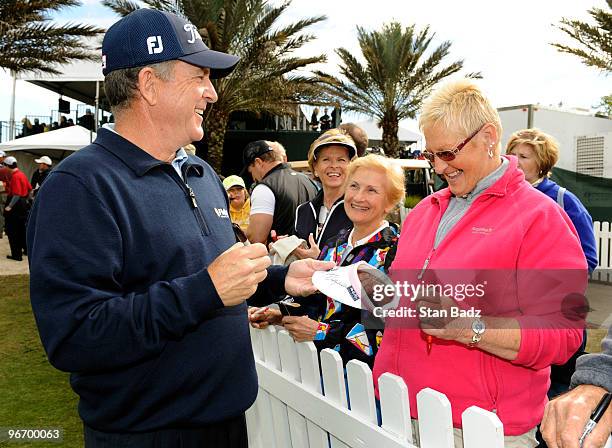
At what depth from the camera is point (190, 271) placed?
1.83 meters

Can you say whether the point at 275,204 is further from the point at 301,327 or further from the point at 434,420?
the point at 434,420

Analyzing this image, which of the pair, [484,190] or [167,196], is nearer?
[167,196]

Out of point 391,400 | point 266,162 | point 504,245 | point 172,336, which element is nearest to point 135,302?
point 172,336

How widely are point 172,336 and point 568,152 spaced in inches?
567

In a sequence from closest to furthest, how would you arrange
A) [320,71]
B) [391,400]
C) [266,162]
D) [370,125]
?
[391,400] → [266,162] → [320,71] → [370,125]

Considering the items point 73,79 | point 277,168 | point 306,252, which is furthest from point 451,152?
point 73,79

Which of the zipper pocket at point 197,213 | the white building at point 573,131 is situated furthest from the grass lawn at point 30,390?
the white building at point 573,131

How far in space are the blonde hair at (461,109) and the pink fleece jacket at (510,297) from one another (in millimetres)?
211

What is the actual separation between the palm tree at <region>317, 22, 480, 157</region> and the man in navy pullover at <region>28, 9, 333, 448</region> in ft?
59.3

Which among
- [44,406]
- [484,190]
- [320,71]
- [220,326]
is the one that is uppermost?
[320,71]

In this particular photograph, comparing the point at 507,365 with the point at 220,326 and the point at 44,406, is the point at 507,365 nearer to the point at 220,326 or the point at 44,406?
the point at 220,326

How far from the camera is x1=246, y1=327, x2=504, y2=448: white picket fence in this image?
193cm

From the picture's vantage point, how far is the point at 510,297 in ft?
6.45

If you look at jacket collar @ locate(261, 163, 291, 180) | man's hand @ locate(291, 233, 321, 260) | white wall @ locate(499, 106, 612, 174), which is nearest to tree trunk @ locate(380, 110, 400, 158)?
white wall @ locate(499, 106, 612, 174)
